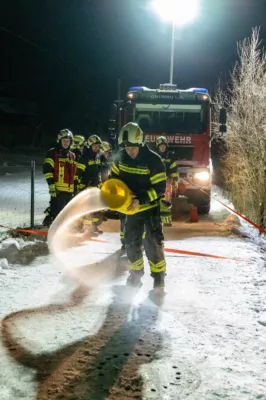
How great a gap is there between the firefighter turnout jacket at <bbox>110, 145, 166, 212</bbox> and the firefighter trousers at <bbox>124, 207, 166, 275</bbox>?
0.13 metres

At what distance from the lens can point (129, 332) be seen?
12.2 ft

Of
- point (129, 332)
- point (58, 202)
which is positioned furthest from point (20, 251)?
point (129, 332)

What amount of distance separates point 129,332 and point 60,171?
13.4ft

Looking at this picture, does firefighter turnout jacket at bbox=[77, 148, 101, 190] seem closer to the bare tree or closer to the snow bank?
the snow bank

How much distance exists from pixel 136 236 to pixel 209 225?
515 centimetres

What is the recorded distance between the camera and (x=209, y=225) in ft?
32.2

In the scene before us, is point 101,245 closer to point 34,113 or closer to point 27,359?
point 27,359

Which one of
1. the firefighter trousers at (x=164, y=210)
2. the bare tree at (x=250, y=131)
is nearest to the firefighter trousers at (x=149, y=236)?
the firefighter trousers at (x=164, y=210)

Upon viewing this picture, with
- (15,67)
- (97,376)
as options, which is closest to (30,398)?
(97,376)

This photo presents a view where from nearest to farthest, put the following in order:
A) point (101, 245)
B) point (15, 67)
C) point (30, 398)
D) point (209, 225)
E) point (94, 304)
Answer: point (30, 398)
point (94, 304)
point (101, 245)
point (209, 225)
point (15, 67)

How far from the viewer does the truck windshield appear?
10.5 m

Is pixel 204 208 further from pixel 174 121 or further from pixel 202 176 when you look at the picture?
pixel 174 121

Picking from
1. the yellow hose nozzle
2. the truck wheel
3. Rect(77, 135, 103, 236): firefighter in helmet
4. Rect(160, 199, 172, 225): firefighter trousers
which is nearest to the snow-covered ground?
Rect(160, 199, 172, 225): firefighter trousers

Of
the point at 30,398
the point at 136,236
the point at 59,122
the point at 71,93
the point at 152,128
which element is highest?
the point at 71,93
